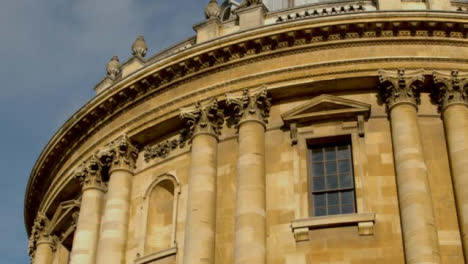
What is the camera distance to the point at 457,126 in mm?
23312

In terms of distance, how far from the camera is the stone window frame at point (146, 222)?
80.7ft

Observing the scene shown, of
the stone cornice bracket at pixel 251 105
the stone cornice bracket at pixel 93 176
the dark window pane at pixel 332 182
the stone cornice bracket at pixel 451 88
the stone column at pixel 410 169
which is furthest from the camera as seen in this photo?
the stone cornice bracket at pixel 93 176

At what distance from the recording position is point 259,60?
25.8 metres

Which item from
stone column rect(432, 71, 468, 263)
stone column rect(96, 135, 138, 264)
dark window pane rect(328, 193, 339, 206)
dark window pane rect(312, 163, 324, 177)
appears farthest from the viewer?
stone column rect(96, 135, 138, 264)

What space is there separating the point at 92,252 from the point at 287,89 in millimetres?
8680

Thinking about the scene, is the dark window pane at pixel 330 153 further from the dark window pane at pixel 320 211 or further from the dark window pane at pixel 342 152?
the dark window pane at pixel 320 211

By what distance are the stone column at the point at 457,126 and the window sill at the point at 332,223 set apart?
2.45 m

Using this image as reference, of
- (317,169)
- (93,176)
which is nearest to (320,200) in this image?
(317,169)

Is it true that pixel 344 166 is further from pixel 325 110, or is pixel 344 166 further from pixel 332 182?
pixel 325 110

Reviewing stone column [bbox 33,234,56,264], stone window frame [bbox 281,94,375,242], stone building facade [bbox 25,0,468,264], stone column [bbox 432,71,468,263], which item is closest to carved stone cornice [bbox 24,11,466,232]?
stone building facade [bbox 25,0,468,264]

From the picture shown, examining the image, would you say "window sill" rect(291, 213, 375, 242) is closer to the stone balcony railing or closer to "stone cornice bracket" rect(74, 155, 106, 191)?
the stone balcony railing

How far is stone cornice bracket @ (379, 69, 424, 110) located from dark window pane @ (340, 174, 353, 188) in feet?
8.02

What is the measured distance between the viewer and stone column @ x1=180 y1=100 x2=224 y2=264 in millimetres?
23062

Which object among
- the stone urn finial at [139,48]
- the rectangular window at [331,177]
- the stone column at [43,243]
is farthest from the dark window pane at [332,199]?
the stone column at [43,243]
